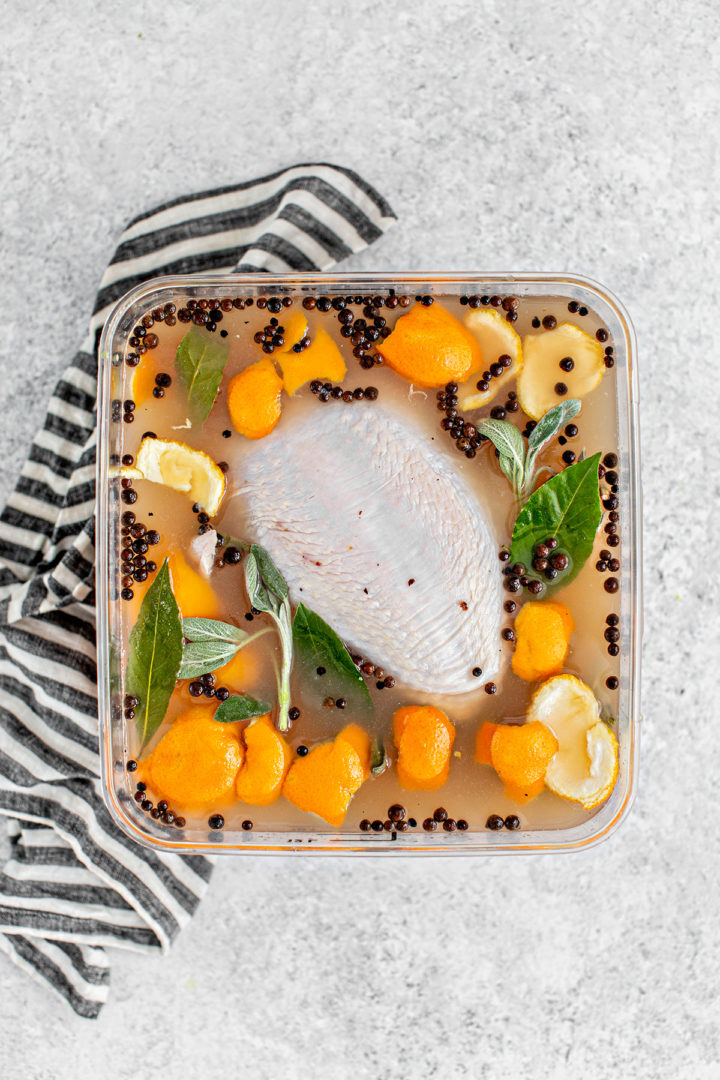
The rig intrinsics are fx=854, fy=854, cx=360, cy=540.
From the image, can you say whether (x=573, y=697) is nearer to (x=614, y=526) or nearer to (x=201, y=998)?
(x=614, y=526)

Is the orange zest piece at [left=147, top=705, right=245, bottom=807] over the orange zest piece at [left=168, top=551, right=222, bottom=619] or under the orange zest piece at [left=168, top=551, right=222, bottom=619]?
under

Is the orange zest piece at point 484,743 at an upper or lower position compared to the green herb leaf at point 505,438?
lower

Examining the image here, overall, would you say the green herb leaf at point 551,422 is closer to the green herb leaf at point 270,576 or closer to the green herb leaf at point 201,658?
the green herb leaf at point 270,576

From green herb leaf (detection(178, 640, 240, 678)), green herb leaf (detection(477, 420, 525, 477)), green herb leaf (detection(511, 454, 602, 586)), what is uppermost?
green herb leaf (detection(477, 420, 525, 477))

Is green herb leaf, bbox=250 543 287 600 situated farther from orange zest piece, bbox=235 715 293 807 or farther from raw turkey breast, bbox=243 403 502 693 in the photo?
orange zest piece, bbox=235 715 293 807

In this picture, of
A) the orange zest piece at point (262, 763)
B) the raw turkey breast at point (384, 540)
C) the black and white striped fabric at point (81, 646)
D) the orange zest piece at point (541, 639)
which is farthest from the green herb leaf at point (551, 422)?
the orange zest piece at point (262, 763)

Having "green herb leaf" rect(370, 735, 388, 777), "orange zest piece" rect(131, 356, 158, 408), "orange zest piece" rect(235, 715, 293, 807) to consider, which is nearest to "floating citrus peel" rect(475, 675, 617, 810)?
"green herb leaf" rect(370, 735, 388, 777)
